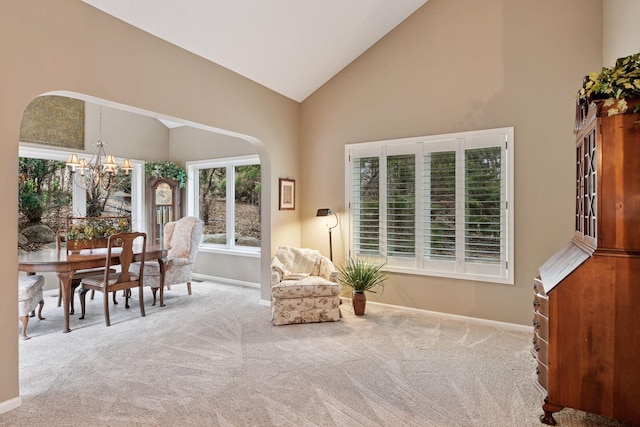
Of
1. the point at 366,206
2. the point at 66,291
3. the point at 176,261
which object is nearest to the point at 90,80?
the point at 66,291

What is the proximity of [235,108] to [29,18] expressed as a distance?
83.1 inches

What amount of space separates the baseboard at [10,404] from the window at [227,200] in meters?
3.94

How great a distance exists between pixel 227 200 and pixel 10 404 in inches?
179

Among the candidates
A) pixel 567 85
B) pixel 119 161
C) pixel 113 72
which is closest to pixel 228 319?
pixel 113 72

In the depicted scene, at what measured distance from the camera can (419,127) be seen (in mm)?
4566

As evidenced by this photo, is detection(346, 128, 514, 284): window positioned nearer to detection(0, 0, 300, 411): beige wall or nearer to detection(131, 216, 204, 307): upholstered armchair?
detection(0, 0, 300, 411): beige wall

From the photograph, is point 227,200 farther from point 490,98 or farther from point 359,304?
point 490,98

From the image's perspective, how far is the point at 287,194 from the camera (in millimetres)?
5281

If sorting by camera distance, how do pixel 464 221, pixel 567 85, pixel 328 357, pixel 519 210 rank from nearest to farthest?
pixel 328 357 → pixel 567 85 → pixel 519 210 → pixel 464 221

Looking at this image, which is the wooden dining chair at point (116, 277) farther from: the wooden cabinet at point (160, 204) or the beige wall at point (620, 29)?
the beige wall at point (620, 29)

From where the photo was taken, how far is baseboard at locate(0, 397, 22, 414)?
2.42 m

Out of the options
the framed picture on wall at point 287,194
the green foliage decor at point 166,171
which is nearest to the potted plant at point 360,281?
the framed picture on wall at point 287,194

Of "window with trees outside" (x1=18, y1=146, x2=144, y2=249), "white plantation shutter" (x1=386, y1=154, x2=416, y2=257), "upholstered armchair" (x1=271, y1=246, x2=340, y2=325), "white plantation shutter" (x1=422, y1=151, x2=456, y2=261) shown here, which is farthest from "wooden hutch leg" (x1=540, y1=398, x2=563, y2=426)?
"window with trees outside" (x1=18, y1=146, x2=144, y2=249)

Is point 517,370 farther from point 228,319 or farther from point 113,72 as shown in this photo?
point 113,72
